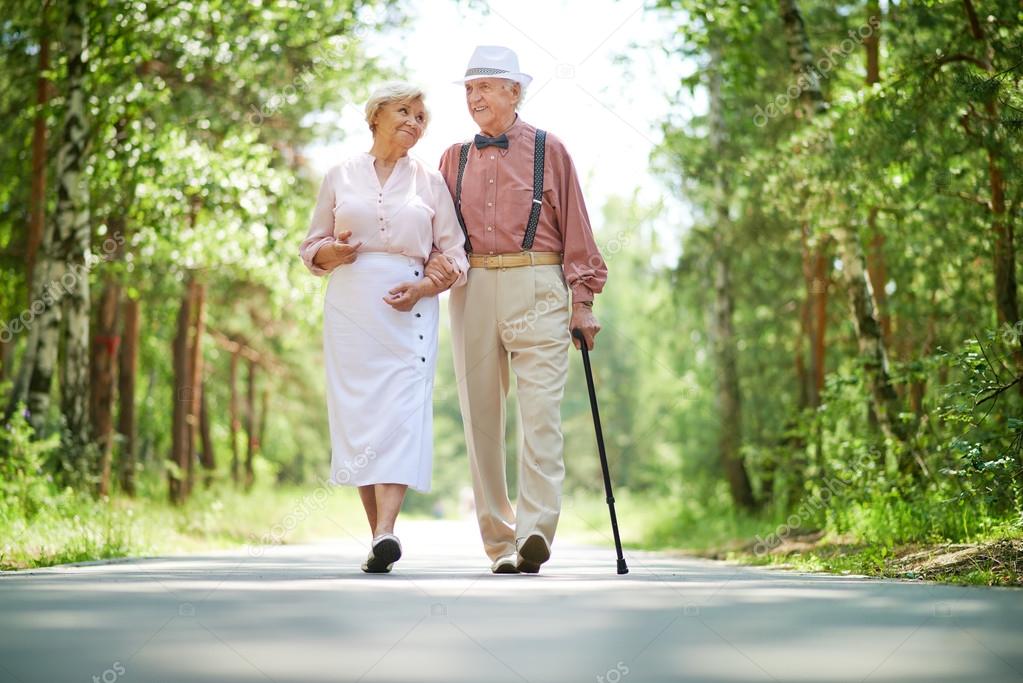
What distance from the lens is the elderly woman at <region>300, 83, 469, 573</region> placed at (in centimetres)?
636

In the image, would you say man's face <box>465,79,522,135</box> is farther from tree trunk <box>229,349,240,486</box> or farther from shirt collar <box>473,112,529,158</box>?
tree trunk <box>229,349,240,486</box>

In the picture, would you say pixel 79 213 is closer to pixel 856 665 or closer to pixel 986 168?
pixel 986 168

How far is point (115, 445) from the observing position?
17.5m

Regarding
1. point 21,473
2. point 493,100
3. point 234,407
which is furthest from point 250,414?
point 493,100

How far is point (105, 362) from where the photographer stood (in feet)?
58.6

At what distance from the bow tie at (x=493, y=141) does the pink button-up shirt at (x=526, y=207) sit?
2cm

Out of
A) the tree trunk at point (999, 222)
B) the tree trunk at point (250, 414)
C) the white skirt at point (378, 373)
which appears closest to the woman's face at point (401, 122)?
the white skirt at point (378, 373)

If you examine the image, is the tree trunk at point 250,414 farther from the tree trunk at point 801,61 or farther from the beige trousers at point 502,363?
the beige trousers at point 502,363

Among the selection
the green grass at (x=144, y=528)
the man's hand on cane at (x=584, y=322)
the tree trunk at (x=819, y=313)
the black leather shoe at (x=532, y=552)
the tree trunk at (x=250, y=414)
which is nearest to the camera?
the black leather shoe at (x=532, y=552)

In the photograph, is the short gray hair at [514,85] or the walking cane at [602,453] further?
the short gray hair at [514,85]

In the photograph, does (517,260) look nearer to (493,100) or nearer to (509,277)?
(509,277)

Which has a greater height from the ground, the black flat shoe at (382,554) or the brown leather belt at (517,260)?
the brown leather belt at (517,260)

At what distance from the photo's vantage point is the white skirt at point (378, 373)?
633 centimetres

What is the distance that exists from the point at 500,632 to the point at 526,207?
11.1 ft
